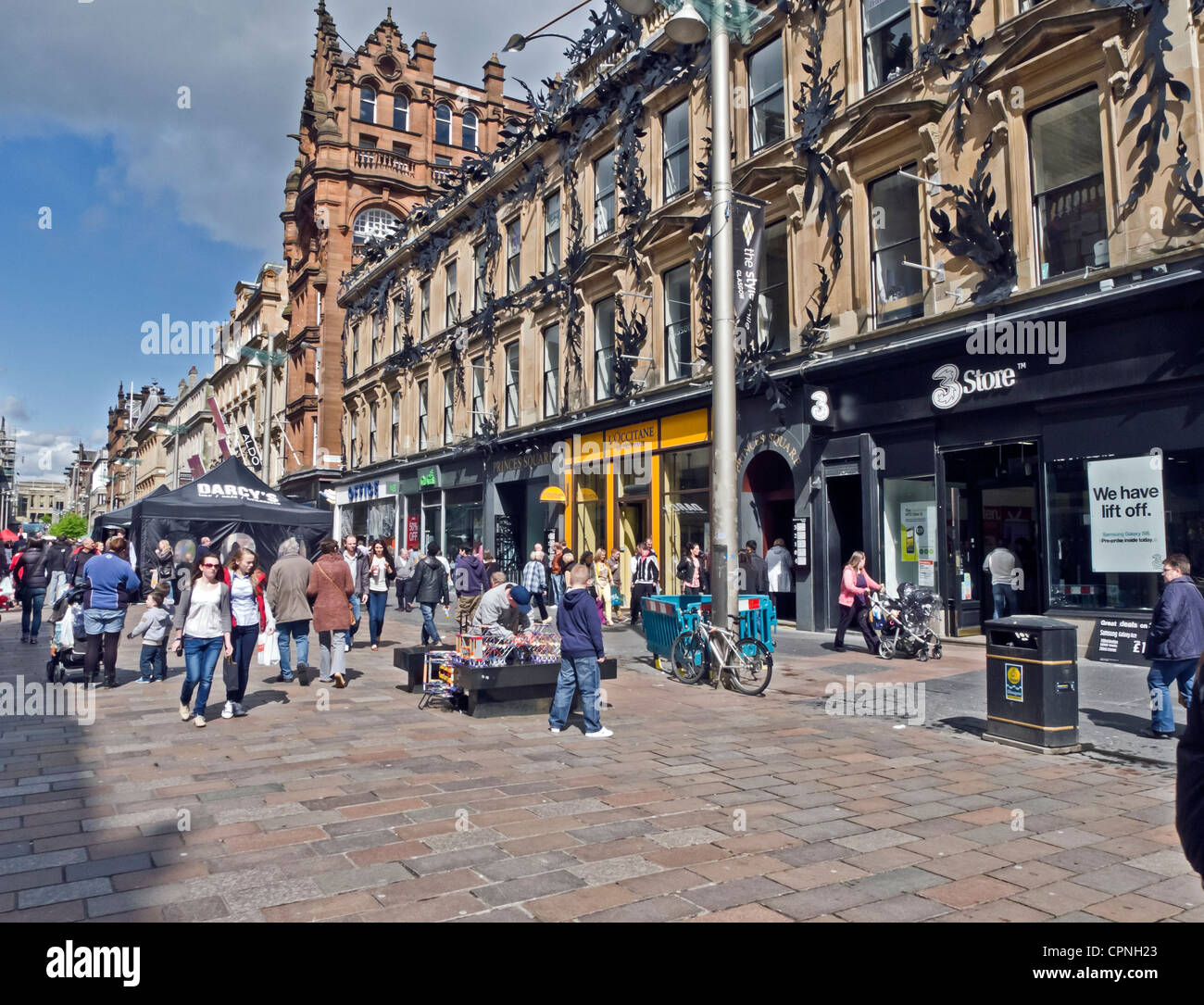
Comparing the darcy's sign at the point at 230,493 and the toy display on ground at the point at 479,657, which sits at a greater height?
the darcy's sign at the point at 230,493

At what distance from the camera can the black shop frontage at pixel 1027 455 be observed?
11.4m

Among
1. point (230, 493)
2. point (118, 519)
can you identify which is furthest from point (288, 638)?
point (118, 519)

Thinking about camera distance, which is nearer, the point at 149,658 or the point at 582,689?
the point at 582,689

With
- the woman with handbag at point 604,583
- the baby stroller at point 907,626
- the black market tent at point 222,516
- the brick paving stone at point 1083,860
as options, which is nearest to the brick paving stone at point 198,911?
the brick paving stone at point 1083,860

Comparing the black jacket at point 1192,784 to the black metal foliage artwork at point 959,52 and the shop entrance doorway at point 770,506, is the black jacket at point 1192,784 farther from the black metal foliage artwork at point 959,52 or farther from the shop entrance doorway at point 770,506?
the shop entrance doorway at point 770,506

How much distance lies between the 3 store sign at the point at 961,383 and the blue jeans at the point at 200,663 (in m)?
11.2

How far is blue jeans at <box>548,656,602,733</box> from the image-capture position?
26.6ft

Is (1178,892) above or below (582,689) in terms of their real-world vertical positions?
below

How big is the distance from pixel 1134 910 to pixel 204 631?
7.84 meters

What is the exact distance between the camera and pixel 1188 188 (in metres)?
11.1

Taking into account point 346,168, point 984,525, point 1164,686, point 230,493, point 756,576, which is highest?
point 346,168

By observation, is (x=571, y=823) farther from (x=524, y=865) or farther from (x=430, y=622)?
(x=430, y=622)

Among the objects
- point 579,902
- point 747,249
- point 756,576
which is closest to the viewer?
point 579,902

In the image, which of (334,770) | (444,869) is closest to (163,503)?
(334,770)
